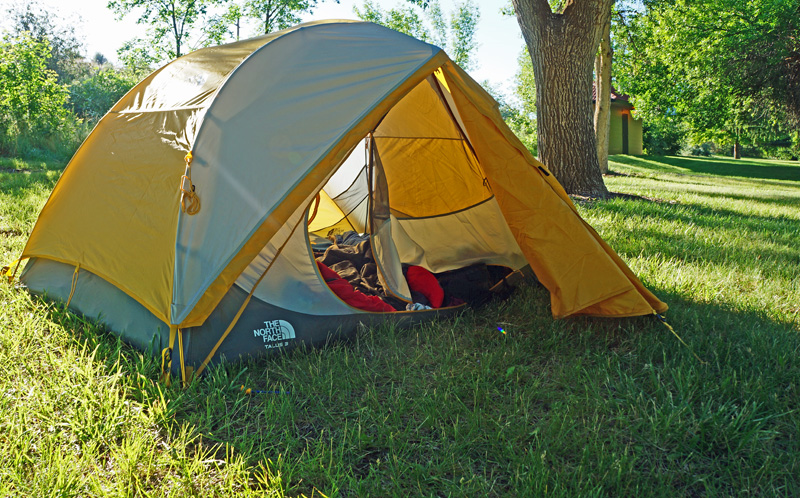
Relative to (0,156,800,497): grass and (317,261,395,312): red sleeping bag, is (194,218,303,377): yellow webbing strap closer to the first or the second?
(0,156,800,497): grass

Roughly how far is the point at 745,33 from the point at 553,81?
1145 centimetres

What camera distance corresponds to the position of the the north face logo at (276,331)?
2729mm

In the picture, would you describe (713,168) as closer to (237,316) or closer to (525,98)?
(525,98)

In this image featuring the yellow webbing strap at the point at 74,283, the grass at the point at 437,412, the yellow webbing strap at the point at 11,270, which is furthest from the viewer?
the yellow webbing strap at the point at 11,270

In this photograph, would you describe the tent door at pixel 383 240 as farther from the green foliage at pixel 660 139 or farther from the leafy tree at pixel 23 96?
the green foliage at pixel 660 139

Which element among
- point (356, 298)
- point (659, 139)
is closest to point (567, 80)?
point (356, 298)

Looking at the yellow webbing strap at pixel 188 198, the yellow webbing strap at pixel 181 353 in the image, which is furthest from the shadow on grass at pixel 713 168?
the yellow webbing strap at pixel 181 353

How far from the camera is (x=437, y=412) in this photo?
2281 millimetres

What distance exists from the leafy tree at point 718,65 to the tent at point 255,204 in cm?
1189

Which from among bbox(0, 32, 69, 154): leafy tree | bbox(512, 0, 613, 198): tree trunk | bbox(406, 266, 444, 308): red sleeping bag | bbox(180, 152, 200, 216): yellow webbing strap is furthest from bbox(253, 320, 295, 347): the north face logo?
bbox(0, 32, 69, 154): leafy tree

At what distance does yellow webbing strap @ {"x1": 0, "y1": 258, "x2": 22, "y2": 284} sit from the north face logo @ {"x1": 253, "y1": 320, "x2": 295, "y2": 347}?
1.99m

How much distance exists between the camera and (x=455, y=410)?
7.59 feet

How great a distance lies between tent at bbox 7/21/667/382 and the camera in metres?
2.60

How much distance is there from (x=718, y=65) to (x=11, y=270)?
16.4 metres
